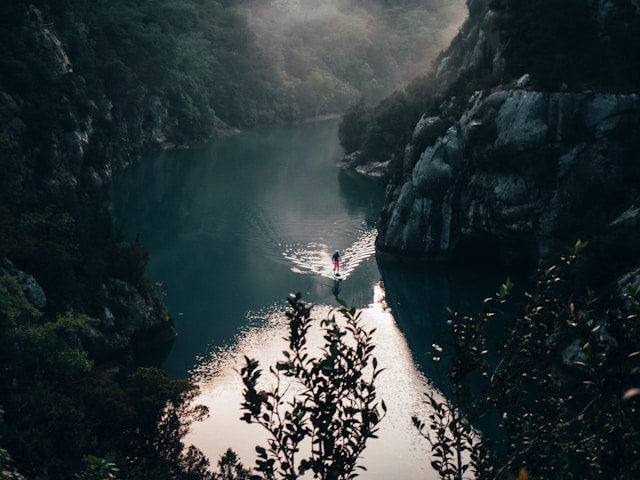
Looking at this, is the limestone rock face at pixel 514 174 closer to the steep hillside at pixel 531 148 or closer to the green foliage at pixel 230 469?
the steep hillside at pixel 531 148

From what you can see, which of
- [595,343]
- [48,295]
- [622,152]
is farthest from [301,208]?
[595,343]

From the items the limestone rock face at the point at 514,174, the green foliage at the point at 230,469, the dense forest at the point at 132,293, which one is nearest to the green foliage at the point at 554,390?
the dense forest at the point at 132,293

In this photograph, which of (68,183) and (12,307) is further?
(68,183)

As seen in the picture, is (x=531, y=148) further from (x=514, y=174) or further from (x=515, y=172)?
(x=514, y=174)

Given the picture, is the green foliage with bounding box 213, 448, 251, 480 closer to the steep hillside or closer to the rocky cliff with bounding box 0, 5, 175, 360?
the rocky cliff with bounding box 0, 5, 175, 360

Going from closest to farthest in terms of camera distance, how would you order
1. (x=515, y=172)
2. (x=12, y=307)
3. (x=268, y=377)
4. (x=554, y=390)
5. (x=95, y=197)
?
(x=554, y=390) → (x=12, y=307) → (x=268, y=377) → (x=515, y=172) → (x=95, y=197)

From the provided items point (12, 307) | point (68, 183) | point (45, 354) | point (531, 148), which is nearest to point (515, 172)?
point (531, 148)
